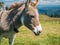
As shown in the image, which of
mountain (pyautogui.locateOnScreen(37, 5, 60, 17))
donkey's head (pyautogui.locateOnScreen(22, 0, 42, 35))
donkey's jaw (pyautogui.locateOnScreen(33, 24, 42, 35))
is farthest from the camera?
mountain (pyautogui.locateOnScreen(37, 5, 60, 17))

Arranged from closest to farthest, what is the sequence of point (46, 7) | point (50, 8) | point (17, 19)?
point (17, 19)
point (46, 7)
point (50, 8)

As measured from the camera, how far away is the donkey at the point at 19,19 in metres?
5.78

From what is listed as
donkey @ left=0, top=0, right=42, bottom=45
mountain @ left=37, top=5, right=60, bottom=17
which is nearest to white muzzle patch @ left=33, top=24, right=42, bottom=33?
donkey @ left=0, top=0, right=42, bottom=45

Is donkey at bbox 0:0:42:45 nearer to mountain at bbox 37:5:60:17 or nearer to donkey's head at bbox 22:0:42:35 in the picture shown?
donkey's head at bbox 22:0:42:35

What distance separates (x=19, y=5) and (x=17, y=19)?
1.20ft

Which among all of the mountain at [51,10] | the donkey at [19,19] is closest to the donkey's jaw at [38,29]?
the donkey at [19,19]

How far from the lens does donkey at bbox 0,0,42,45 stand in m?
5.78

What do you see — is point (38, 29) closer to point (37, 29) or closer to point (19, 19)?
point (37, 29)

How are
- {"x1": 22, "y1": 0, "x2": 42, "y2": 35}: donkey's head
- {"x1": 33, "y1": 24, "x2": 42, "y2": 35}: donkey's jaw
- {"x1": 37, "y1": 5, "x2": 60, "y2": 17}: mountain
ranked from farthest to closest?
{"x1": 37, "y1": 5, "x2": 60, "y2": 17}: mountain
{"x1": 22, "y1": 0, "x2": 42, "y2": 35}: donkey's head
{"x1": 33, "y1": 24, "x2": 42, "y2": 35}: donkey's jaw

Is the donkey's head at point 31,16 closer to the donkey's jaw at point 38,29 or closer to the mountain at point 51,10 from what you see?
the donkey's jaw at point 38,29

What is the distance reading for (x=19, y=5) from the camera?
6.21 meters

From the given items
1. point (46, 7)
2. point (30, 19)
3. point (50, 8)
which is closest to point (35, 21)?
point (30, 19)

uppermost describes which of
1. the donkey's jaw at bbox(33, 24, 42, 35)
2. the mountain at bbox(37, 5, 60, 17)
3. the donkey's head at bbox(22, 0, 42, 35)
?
the donkey's head at bbox(22, 0, 42, 35)

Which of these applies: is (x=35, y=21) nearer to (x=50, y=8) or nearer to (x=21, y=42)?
(x=21, y=42)
